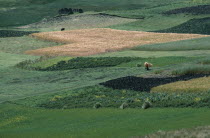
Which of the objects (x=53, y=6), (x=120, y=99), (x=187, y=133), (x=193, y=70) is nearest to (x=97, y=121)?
(x=120, y=99)

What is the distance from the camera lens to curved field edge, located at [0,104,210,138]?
28.7m

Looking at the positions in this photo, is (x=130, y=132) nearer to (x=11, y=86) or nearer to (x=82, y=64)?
(x=11, y=86)

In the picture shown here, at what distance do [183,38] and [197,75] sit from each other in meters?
35.1

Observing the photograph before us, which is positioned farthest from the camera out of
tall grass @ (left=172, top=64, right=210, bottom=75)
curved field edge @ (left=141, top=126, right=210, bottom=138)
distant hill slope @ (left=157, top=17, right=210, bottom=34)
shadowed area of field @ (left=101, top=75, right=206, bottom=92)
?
distant hill slope @ (left=157, top=17, right=210, bottom=34)

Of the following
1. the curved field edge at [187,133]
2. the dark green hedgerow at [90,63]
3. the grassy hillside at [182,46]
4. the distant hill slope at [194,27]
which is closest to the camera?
the curved field edge at [187,133]

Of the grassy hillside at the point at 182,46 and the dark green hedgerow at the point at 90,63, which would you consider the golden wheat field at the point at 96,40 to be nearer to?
the grassy hillside at the point at 182,46

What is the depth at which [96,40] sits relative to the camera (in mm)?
86188

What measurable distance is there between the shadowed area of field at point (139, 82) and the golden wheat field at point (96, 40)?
951 inches

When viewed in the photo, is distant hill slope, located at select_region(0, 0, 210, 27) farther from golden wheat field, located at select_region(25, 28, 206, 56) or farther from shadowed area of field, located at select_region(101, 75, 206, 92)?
shadowed area of field, located at select_region(101, 75, 206, 92)

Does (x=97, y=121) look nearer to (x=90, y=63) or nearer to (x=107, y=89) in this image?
(x=107, y=89)

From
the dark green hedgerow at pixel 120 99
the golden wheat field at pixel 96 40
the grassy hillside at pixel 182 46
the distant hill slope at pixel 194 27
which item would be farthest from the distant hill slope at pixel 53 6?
the dark green hedgerow at pixel 120 99

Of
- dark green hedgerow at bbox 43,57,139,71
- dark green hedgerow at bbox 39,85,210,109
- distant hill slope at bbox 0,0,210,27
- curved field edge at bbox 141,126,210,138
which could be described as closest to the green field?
dark green hedgerow at bbox 39,85,210,109

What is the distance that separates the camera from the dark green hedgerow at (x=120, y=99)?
35375 mm

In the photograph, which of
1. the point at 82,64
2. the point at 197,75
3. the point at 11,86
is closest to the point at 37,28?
the point at 82,64
